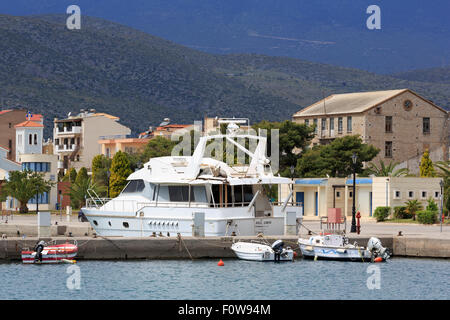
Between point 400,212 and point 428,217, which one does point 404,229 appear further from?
point 400,212

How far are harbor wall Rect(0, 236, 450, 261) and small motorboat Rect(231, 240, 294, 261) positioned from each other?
946 millimetres

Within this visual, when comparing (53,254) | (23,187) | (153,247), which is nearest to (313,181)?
(23,187)

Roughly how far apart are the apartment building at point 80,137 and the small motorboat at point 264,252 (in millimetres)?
79372

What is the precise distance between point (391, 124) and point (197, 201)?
5057 centimetres

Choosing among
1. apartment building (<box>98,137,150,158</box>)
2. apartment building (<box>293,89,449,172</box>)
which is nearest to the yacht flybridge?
apartment building (<box>293,89,449,172</box>)

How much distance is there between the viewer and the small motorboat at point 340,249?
148 ft

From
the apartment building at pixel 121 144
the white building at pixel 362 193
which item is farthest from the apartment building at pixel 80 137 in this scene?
the white building at pixel 362 193

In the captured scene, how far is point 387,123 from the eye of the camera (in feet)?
318

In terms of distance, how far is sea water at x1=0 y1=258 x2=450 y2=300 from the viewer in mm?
37000

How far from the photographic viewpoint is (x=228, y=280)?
132 feet

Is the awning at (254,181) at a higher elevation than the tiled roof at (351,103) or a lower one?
lower

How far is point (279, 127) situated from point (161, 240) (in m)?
41.2

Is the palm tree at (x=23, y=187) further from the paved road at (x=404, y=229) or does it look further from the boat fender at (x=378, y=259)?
the boat fender at (x=378, y=259)
